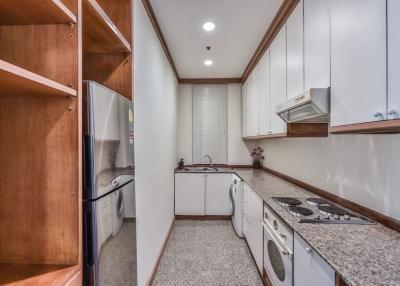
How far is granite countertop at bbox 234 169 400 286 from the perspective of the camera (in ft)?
2.60

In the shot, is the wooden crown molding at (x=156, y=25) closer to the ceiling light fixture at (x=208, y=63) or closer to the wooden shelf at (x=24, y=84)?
the ceiling light fixture at (x=208, y=63)

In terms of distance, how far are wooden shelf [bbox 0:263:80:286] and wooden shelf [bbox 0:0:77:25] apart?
974mm

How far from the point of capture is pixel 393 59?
0.89 metres

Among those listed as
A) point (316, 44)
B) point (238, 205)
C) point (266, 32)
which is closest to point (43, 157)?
point (316, 44)

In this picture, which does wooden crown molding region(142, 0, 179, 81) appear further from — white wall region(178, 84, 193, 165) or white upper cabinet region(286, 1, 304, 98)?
white upper cabinet region(286, 1, 304, 98)

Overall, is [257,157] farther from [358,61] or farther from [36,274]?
[36,274]

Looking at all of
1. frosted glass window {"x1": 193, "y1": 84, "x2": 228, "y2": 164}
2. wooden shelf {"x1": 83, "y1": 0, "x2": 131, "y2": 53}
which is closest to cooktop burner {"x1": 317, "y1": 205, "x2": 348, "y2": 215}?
wooden shelf {"x1": 83, "y1": 0, "x2": 131, "y2": 53}

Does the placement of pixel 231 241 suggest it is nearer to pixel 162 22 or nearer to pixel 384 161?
pixel 384 161

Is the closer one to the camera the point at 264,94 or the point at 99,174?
the point at 99,174

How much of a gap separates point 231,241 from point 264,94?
2.11 metres

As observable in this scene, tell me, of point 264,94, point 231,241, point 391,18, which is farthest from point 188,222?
point 391,18

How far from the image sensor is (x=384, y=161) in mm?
1308

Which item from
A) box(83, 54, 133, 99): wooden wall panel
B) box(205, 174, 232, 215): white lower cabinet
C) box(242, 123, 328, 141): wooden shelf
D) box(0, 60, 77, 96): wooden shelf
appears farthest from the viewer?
box(205, 174, 232, 215): white lower cabinet

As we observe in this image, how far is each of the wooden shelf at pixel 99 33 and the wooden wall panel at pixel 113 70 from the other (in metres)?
0.04
